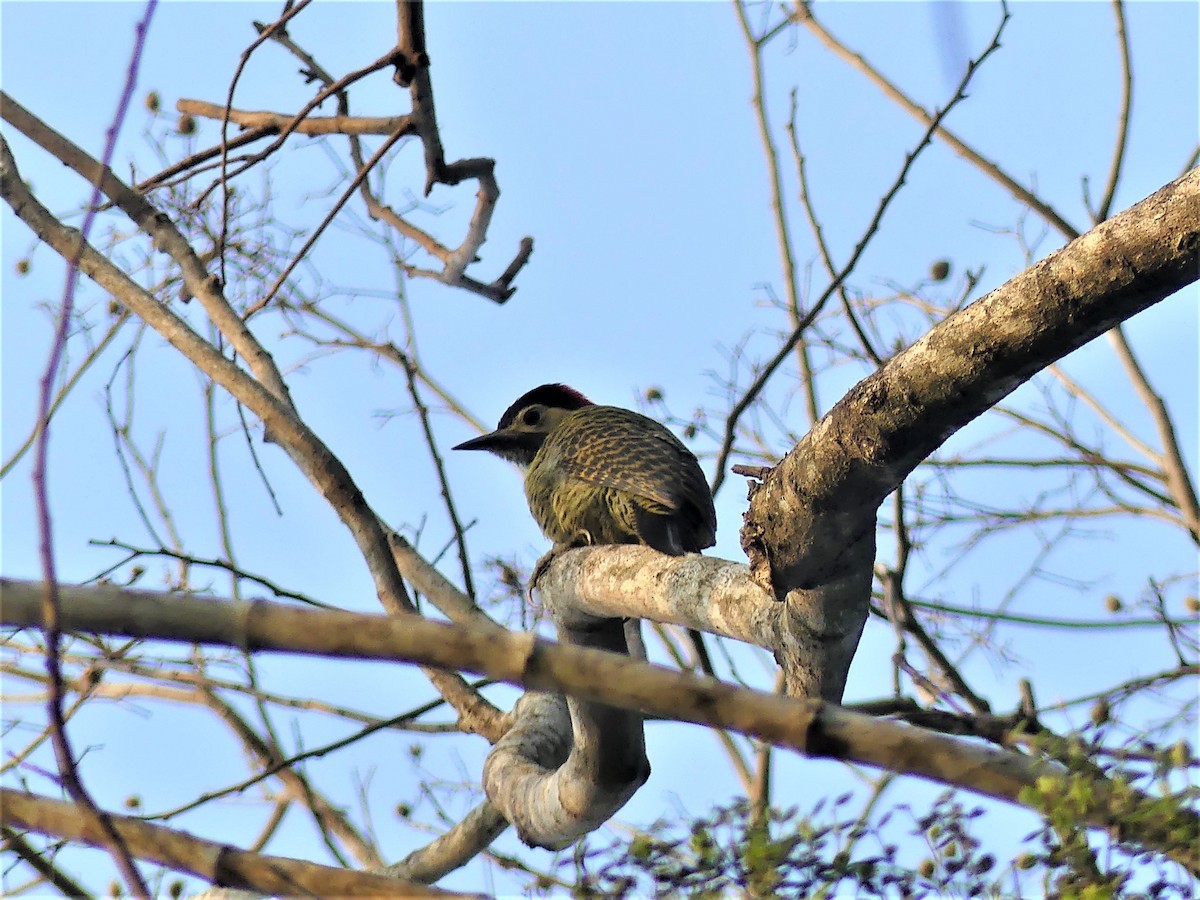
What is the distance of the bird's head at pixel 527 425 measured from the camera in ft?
22.0

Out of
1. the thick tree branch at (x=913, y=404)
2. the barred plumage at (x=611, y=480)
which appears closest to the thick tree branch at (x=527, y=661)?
the thick tree branch at (x=913, y=404)

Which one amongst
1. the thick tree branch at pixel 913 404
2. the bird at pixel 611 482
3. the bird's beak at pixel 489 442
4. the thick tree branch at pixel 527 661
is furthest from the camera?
the bird's beak at pixel 489 442

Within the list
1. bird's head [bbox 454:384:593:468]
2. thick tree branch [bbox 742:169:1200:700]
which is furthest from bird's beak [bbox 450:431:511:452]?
thick tree branch [bbox 742:169:1200:700]

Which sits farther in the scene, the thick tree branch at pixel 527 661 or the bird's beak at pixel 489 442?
the bird's beak at pixel 489 442

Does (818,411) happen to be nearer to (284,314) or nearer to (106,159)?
(284,314)

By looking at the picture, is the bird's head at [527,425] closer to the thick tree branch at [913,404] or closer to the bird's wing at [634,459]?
the bird's wing at [634,459]

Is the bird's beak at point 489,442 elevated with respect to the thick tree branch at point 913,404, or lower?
elevated

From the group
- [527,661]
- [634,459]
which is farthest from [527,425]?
[527,661]

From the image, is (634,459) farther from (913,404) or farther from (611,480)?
(913,404)

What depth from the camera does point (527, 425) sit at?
679 cm

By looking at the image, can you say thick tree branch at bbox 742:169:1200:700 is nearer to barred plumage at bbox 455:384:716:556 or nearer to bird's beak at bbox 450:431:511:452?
barred plumage at bbox 455:384:716:556

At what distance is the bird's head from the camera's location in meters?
6.70

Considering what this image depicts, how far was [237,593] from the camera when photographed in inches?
187

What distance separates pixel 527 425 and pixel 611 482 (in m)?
1.65
